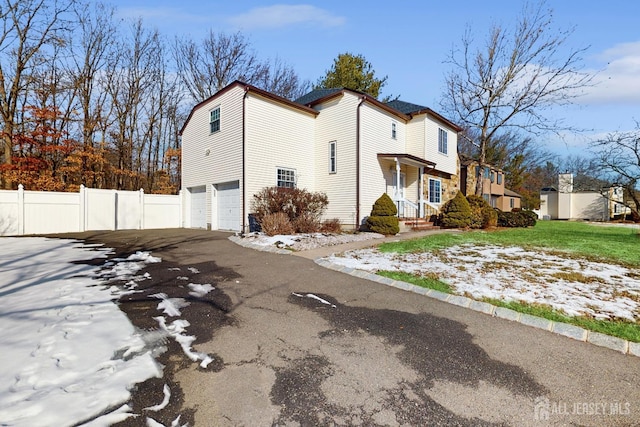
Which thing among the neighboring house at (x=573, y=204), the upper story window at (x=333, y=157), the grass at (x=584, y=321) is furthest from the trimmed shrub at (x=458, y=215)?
the neighboring house at (x=573, y=204)

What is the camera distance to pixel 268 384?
2.33m

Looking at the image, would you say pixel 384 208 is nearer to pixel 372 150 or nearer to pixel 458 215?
pixel 372 150

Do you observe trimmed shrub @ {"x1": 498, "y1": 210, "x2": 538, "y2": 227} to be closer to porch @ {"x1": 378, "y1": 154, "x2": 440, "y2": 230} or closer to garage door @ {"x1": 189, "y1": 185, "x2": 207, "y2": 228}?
porch @ {"x1": 378, "y1": 154, "x2": 440, "y2": 230}

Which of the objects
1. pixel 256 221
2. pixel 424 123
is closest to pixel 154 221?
pixel 256 221

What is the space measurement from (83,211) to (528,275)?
1711 centimetres

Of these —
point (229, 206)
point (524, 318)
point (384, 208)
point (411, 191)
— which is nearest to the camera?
point (524, 318)

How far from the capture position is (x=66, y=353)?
104 inches

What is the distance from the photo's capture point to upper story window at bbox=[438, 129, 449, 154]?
57.8 feet

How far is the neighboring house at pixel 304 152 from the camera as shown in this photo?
1264 centimetres

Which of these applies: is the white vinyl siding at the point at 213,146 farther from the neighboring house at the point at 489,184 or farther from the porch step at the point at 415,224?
the neighboring house at the point at 489,184

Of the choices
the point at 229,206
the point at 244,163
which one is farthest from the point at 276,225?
the point at 229,206

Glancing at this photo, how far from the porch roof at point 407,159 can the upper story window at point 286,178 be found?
4.22 meters

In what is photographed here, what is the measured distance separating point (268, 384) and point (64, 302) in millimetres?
3411

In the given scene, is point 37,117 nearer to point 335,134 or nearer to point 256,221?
point 256,221
